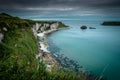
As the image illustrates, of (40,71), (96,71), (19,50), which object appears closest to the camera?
(40,71)

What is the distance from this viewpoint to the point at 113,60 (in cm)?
4738

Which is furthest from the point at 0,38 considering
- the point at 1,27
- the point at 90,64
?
the point at 90,64

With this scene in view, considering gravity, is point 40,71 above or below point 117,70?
above

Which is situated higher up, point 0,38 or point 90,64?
point 0,38

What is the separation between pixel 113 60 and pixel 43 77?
35.4m

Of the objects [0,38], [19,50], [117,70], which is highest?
[0,38]

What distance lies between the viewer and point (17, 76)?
15719 mm

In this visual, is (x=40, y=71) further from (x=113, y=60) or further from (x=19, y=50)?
(x=113, y=60)

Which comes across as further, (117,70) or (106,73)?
(117,70)

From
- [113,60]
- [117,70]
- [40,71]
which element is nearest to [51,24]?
[113,60]

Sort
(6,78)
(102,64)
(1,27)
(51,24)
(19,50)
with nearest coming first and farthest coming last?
(6,78) < (19,50) < (1,27) < (102,64) < (51,24)

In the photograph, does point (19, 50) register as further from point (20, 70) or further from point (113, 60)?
point (113, 60)

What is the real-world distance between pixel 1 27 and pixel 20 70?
26.4 meters

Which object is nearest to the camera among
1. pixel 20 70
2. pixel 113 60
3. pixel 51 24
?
pixel 20 70
